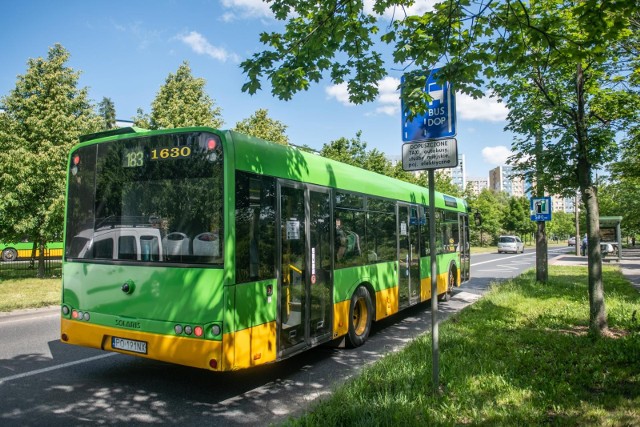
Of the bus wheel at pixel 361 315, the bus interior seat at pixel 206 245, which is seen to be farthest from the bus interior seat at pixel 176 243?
the bus wheel at pixel 361 315

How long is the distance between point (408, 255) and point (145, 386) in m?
6.02

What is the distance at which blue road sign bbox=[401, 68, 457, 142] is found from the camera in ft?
15.9

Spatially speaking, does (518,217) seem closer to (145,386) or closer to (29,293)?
(29,293)

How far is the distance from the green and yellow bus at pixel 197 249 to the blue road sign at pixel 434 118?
66.4 inches

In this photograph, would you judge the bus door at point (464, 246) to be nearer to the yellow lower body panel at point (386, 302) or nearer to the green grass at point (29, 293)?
the yellow lower body panel at point (386, 302)

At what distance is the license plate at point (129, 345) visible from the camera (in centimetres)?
496

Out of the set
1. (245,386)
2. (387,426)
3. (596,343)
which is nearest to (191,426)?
(245,386)

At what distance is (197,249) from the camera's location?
15.8 feet

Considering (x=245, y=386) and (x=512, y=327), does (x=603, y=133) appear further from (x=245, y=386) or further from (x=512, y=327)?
(x=245, y=386)

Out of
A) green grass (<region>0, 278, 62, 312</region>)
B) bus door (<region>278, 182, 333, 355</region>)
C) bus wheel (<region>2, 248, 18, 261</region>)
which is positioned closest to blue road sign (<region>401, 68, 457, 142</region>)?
bus door (<region>278, 182, 333, 355</region>)

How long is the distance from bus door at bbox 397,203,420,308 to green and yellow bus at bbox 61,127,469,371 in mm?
2970

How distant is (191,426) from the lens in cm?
427

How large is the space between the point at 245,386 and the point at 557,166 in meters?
6.61

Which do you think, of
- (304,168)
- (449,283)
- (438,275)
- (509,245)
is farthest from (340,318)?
(509,245)
